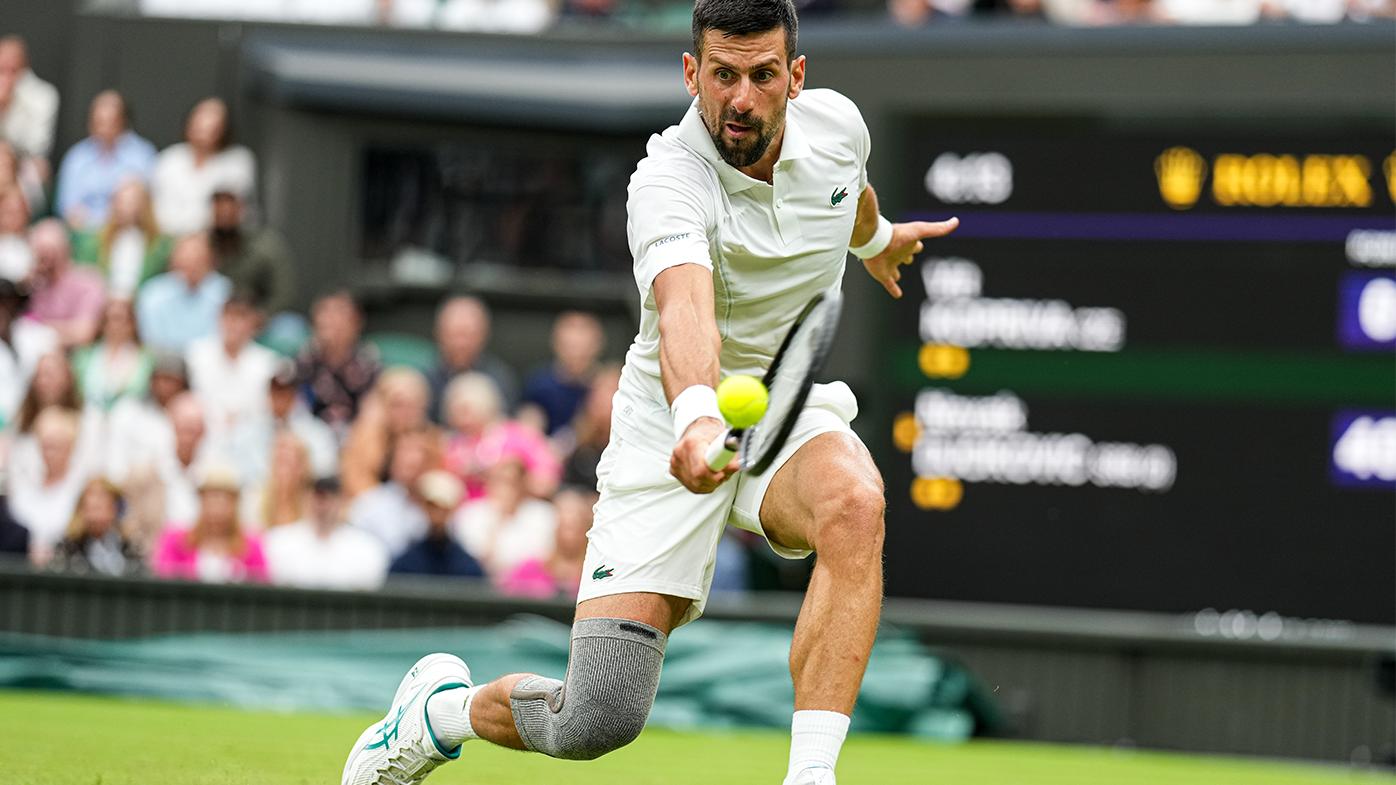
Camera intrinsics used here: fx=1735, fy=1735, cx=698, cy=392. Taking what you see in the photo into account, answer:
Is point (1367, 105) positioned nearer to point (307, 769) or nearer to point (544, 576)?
point (544, 576)

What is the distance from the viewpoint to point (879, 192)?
374 inches

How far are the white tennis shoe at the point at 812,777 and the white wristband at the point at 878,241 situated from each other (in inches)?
61.7

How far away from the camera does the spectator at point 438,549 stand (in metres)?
8.80

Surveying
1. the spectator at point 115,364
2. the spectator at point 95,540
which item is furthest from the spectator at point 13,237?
the spectator at point 95,540

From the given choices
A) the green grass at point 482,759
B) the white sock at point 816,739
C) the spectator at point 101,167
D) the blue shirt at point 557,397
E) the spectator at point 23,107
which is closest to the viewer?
the white sock at point 816,739

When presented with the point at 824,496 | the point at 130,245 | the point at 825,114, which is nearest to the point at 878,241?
the point at 825,114

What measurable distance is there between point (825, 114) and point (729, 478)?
1.11 meters

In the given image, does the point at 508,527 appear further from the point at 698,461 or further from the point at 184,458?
the point at 698,461

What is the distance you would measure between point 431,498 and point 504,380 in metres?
1.67

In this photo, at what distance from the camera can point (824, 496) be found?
3.93 m

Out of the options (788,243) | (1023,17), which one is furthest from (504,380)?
(788,243)

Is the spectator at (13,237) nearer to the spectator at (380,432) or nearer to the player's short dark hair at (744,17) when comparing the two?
the spectator at (380,432)

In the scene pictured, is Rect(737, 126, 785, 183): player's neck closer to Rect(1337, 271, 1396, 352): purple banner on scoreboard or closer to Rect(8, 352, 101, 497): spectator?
Rect(1337, 271, 1396, 352): purple banner on scoreboard

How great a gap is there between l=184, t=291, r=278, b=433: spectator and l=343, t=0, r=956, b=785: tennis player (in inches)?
220
